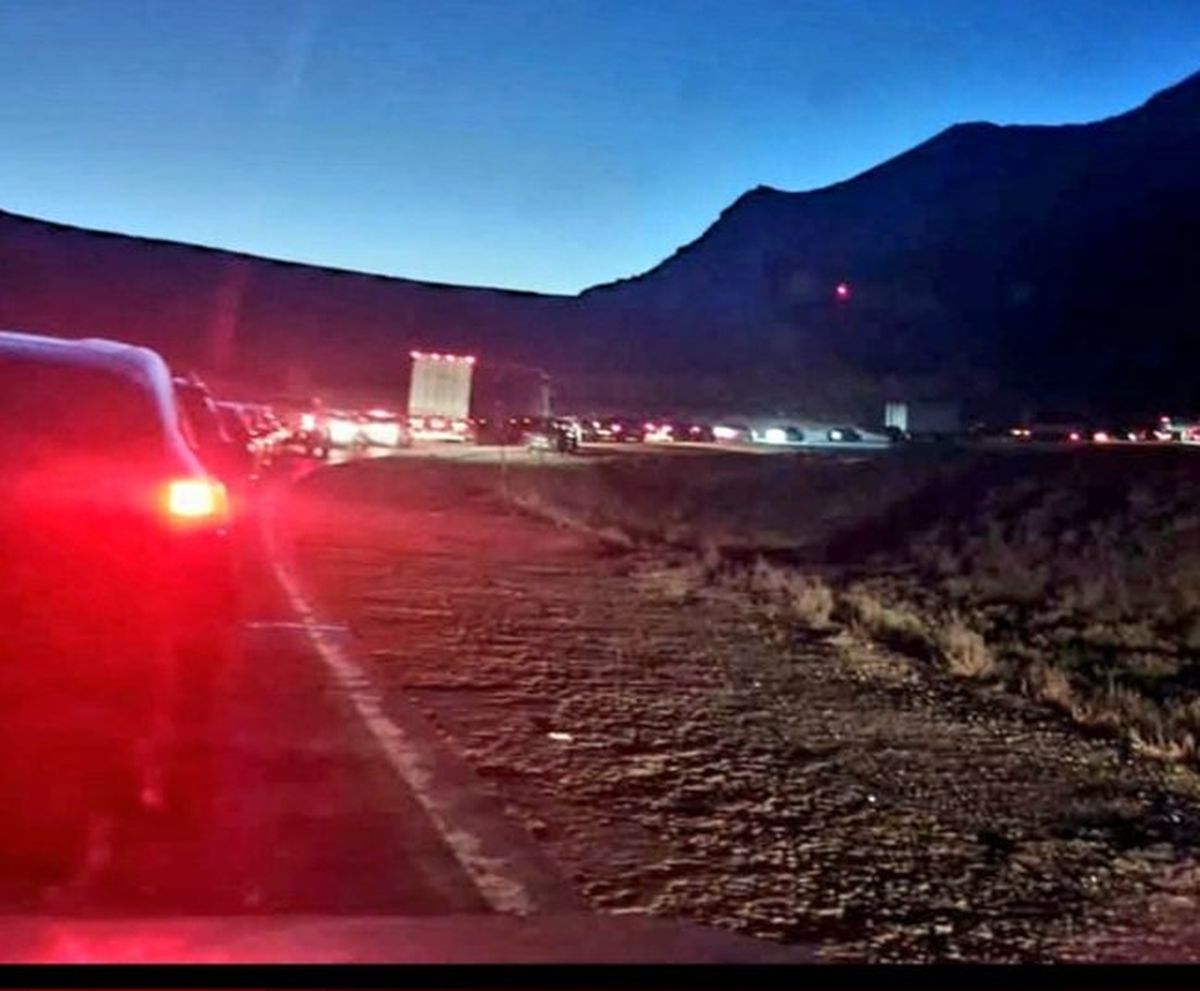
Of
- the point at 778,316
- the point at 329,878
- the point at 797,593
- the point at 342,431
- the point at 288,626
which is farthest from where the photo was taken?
the point at 778,316

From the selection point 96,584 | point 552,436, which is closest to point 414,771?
point 96,584

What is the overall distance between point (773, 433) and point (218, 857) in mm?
100403

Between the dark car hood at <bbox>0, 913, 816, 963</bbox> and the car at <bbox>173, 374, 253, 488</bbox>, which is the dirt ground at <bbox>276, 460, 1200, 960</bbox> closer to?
the dark car hood at <bbox>0, 913, 816, 963</bbox>

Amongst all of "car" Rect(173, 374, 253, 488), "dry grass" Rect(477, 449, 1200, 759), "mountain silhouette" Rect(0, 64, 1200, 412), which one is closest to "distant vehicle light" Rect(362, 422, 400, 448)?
"dry grass" Rect(477, 449, 1200, 759)

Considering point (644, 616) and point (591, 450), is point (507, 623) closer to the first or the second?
point (644, 616)

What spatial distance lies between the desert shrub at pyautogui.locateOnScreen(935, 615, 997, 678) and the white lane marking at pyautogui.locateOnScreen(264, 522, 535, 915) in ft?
15.9

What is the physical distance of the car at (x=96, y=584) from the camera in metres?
9.09

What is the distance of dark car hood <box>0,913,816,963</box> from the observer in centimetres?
622

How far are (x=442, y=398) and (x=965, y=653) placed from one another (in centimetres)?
7271

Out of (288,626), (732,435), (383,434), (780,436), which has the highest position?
(780,436)

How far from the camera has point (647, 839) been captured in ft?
30.2

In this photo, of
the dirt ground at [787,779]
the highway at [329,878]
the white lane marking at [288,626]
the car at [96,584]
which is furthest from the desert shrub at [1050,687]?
the car at [96,584]

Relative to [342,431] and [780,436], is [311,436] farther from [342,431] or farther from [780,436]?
Result: [780,436]

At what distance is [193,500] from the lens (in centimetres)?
1019
